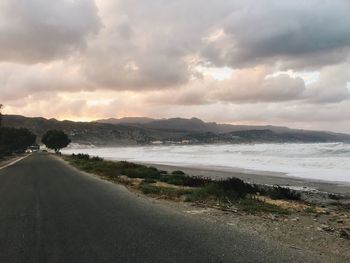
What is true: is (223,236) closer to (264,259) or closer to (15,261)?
(264,259)

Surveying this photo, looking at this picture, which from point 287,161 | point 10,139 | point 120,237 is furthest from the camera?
point 10,139

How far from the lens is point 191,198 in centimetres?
1692

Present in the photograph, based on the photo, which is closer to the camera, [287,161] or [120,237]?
[120,237]

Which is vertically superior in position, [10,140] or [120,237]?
[10,140]

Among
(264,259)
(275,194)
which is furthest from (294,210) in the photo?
(264,259)

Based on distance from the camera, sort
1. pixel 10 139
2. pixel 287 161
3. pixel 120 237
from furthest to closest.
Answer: pixel 10 139
pixel 287 161
pixel 120 237

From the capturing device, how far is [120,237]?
9664 mm

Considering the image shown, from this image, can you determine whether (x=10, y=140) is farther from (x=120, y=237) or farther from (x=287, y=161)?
(x=120, y=237)

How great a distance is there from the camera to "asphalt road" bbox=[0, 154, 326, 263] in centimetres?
807

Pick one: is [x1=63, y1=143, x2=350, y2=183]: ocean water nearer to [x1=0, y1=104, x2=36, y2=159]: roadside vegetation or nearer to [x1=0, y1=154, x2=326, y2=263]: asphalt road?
[x1=0, y1=154, x2=326, y2=263]: asphalt road

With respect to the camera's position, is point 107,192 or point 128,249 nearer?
point 128,249

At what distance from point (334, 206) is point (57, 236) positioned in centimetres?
1106

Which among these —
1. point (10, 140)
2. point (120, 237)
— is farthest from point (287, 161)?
point (10, 140)

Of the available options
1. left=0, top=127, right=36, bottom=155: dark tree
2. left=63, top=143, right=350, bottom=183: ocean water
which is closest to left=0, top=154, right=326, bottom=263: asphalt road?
left=63, top=143, right=350, bottom=183: ocean water
